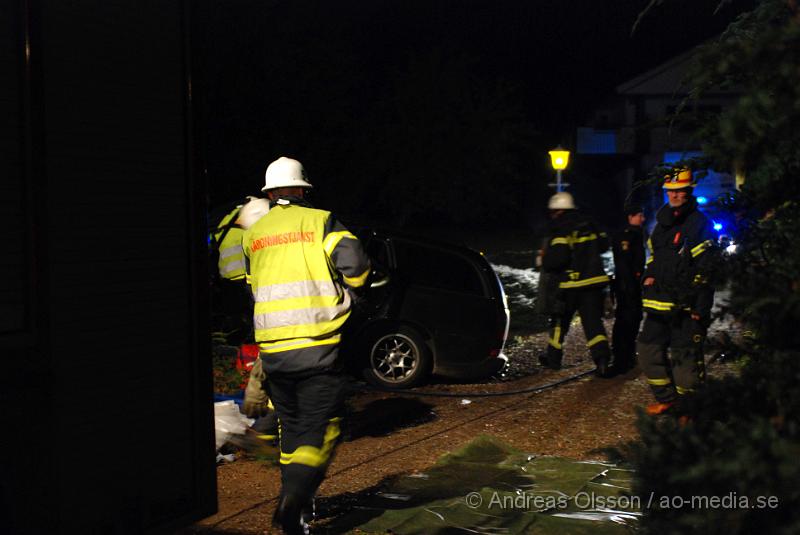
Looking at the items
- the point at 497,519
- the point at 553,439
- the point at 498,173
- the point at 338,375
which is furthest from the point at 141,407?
the point at 498,173

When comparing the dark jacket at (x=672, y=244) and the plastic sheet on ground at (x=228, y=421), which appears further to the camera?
the dark jacket at (x=672, y=244)

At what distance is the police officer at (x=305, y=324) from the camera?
15.9ft

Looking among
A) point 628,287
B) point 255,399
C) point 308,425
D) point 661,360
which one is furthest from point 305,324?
point 628,287

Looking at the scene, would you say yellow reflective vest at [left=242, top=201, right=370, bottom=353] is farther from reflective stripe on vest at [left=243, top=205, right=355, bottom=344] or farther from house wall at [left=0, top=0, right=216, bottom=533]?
house wall at [left=0, top=0, right=216, bottom=533]

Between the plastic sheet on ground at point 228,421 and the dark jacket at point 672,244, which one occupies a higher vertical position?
the dark jacket at point 672,244

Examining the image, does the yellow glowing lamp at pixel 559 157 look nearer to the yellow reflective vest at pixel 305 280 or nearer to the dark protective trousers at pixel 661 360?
the dark protective trousers at pixel 661 360

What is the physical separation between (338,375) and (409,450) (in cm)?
222

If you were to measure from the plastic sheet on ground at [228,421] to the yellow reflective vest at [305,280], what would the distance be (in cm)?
198

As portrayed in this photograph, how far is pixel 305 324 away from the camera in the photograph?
4.84 meters

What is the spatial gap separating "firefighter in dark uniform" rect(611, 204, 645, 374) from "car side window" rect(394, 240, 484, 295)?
1683 mm

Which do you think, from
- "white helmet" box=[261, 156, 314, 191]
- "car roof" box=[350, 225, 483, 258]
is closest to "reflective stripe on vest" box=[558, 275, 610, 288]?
"car roof" box=[350, 225, 483, 258]

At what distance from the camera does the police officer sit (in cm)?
484

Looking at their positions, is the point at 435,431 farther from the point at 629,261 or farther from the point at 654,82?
the point at 654,82

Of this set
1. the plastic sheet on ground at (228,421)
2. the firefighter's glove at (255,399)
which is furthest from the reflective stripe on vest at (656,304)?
the plastic sheet on ground at (228,421)
